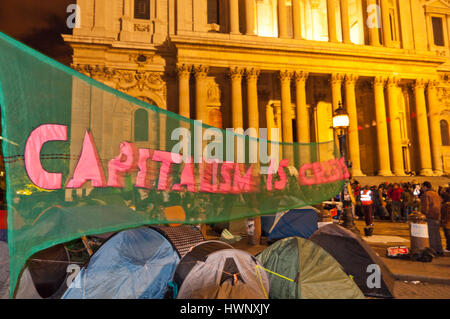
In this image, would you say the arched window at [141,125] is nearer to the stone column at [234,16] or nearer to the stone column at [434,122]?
the stone column at [234,16]

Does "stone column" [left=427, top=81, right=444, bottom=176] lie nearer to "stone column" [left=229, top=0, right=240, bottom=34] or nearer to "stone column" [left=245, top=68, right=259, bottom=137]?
"stone column" [left=245, top=68, right=259, bottom=137]

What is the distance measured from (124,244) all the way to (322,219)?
612 cm

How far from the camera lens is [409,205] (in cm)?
1472

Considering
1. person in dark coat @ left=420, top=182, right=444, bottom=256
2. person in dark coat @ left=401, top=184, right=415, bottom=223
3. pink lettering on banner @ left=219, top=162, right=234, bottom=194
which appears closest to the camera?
pink lettering on banner @ left=219, top=162, right=234, bottom=194

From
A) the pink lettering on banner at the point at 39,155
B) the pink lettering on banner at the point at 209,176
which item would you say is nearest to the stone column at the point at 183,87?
the pink lettering on banner at the point at 209,176

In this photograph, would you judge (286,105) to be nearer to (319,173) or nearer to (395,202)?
(395,202)

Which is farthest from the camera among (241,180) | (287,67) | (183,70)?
(287,67)

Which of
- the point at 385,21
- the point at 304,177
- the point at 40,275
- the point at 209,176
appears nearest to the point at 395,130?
the point at 385,21

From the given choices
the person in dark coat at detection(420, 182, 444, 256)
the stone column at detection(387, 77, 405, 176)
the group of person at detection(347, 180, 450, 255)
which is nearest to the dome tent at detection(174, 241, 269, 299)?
the person in dark coat at detection(420, 182, 444, 256)

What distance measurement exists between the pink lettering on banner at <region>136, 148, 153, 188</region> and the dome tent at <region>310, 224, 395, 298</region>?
3.66m

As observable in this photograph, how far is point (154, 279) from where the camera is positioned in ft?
16.7

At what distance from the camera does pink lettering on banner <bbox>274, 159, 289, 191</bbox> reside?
7.24 metres

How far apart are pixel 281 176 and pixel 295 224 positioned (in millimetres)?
2658

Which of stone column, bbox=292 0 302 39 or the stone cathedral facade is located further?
stone column, bbox=292 0 302 39
